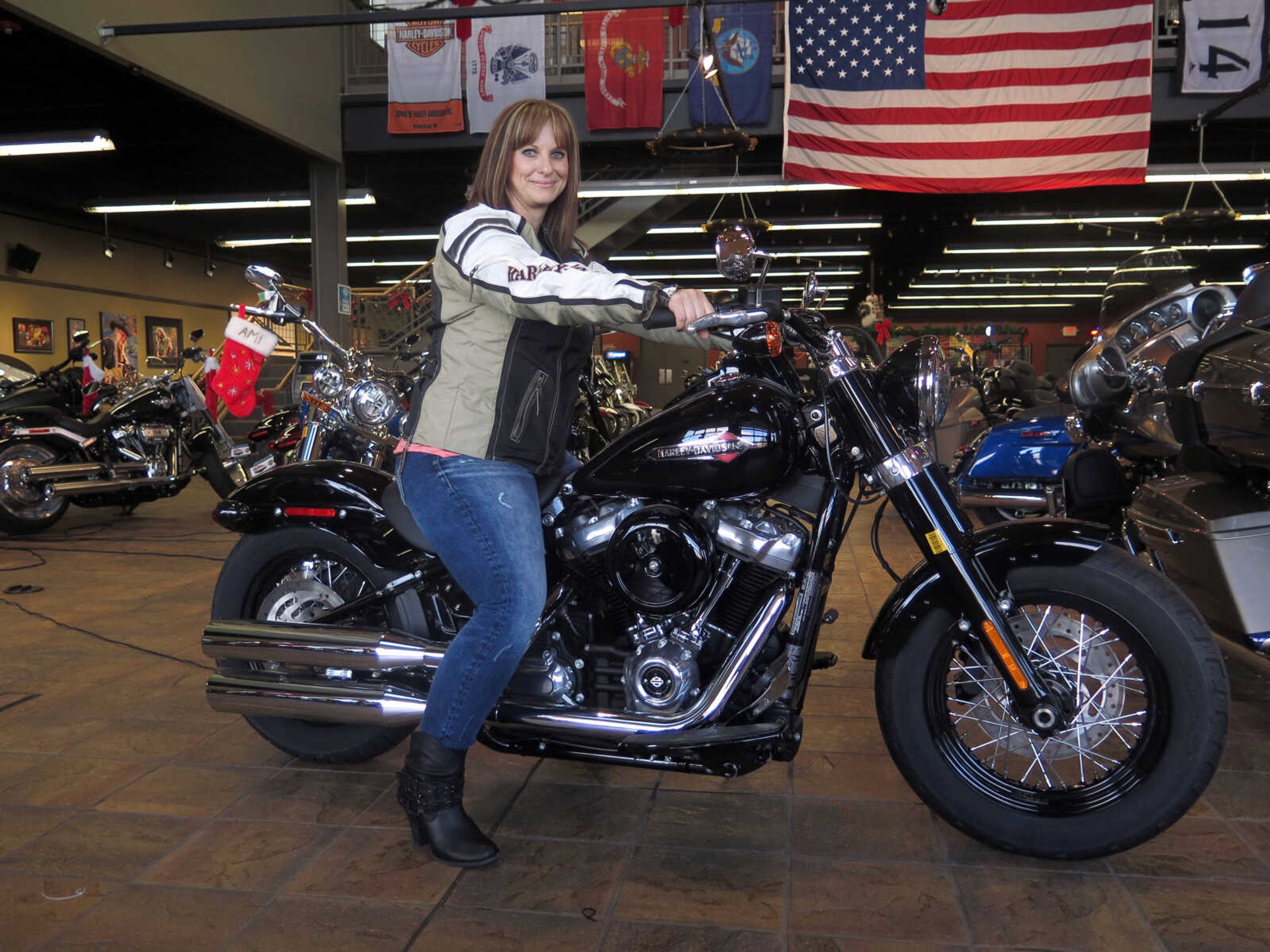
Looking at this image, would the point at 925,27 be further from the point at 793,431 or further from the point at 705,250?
the point at 705,250

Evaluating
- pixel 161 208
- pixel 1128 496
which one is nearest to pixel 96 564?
pixel 1128 496

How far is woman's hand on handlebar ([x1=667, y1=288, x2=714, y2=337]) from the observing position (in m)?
1.89

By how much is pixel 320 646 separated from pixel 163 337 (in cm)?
1769

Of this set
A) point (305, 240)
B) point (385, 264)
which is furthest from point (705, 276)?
point (305, 240)

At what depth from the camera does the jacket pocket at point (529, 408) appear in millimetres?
2150

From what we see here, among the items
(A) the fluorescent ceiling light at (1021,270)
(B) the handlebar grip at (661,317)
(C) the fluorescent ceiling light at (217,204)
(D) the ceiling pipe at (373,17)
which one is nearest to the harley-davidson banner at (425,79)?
(C) the fluorescent ceiling light at (217,204)

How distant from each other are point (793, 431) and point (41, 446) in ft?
23.4

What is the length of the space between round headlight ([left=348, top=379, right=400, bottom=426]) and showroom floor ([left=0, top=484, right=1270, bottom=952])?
1.98 meters

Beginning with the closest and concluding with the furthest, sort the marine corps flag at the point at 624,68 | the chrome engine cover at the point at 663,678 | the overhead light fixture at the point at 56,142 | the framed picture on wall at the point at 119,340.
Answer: the chrome engine cover at the point at 663,678 → the marine corps flag at the point at 624,68 → the overhead light fixture at the point at 56,142 → the framed picture on wall at the point at 119,340

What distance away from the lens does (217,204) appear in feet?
46.5

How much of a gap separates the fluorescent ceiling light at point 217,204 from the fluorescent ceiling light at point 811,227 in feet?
15.4

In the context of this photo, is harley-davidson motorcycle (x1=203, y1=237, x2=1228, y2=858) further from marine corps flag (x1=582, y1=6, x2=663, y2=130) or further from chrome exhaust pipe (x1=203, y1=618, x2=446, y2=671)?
marine corps flag (x1=582, y1=6, x2=663, y2=130)

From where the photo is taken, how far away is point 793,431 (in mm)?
2191

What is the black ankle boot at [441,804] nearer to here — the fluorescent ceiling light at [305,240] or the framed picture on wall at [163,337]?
the fluorescent ceiling light at [305,240]
